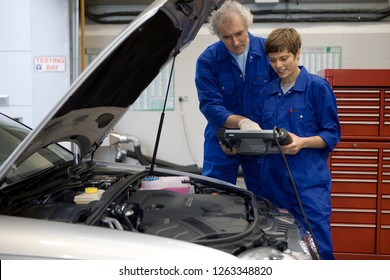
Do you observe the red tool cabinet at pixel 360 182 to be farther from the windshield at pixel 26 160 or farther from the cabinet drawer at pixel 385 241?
the windshield at pixel 26 160

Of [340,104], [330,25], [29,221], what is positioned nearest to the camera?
[29,221]

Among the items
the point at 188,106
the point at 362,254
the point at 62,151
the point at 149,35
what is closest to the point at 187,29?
the point at 149,35

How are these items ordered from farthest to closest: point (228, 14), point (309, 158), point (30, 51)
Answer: point (30, 51) < point (228, 14) < point (309, 158)

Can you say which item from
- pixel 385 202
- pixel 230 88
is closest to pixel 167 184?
pixel 230 88

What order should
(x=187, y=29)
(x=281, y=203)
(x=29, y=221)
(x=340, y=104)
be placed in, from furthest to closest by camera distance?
(x=340, y=104)
(x=281, y=203)
(x=187, y=29)
(x=29, y=221)

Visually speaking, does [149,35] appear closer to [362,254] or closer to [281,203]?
[281,203]

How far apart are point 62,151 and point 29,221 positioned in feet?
2.99

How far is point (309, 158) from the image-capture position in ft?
6.88

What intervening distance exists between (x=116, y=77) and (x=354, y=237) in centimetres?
242

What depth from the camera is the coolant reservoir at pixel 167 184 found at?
194 centimetres

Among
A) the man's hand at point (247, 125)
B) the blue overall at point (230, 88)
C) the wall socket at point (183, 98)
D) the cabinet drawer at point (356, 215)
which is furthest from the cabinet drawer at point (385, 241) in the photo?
the wall socket at point (183, 98)

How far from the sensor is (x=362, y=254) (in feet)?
10.7

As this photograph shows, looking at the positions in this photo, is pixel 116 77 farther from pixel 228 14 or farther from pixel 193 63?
pixel 193 63

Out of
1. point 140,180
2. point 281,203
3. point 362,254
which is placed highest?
point 140,180
